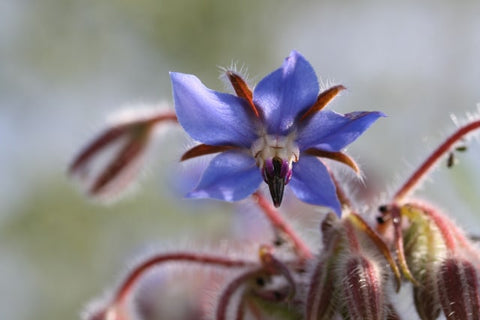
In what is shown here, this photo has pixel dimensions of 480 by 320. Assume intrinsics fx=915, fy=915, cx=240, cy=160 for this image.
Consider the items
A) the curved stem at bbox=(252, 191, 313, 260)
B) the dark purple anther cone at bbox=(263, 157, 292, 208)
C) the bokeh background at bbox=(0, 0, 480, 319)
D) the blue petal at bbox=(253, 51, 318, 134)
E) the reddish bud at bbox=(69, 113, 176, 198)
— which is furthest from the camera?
the bokeh background at bbox=(0, 0, 480, 319)

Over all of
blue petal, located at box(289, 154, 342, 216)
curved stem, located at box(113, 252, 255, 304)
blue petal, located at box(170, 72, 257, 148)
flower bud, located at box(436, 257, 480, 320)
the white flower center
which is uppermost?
blue petal, located at box(170, 72, 257, 148)

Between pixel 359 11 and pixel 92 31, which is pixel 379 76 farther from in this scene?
pixel 92 31

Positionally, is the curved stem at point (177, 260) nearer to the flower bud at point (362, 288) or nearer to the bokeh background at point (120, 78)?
the flower bud at point (362, 288)

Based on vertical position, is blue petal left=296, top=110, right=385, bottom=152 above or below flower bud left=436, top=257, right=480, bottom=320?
above

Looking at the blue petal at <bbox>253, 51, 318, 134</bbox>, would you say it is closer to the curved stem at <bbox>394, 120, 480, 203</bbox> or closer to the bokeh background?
the curved stem at <bbox>394, 120, 480, 203</bbox>

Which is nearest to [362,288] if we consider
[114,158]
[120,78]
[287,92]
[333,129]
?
[333,129]

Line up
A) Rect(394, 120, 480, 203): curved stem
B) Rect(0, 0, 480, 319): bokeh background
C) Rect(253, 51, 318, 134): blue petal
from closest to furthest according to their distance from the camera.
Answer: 1. Rect(253, 51, 318, 134): blue petal
2. Rect(394, 120, 480, 203): curved stem
3. Rect(0, 0, 480, 319): bokeh background

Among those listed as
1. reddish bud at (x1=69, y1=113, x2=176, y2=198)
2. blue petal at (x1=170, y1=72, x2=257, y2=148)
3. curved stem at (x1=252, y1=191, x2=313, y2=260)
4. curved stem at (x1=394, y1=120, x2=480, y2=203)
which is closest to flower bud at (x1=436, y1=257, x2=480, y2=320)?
curved stem at (x1=394, y1=120, x2=480, y2=203)
